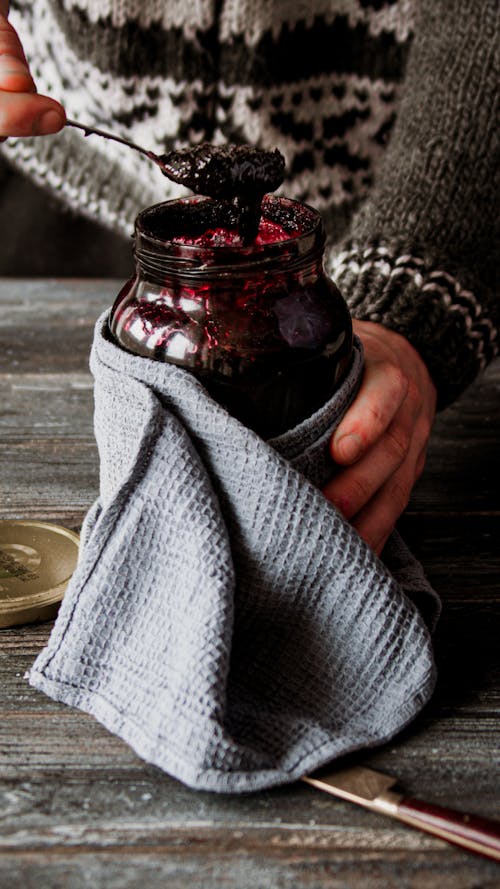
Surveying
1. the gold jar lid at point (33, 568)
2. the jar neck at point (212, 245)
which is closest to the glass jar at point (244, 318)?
the jar neck at point (212, 245)

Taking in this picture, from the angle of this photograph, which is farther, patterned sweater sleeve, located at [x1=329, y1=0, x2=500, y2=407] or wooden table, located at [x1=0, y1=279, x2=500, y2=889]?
patterned sweater sleeve, located at [x1=329, y1=0, x2=500, y2=407]

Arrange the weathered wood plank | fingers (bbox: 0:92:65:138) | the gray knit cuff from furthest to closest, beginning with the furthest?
the gray knit cuff, fingers (bbox: 0:92:65:138), the weathered wood plank

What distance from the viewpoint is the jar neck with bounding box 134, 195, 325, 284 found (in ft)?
1.48

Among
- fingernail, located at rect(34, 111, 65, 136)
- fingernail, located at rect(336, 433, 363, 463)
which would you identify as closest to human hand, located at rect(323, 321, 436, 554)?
fingernail, located at rect(336, 433, 363, 463)

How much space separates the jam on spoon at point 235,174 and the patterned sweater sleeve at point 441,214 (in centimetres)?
22

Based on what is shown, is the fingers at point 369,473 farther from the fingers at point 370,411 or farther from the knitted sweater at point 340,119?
the knitted sweater at point 340,119

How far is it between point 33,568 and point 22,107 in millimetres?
262

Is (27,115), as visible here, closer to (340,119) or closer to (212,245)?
(212,245)

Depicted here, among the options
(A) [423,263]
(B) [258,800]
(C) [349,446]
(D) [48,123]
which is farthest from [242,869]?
(A) [423,263]

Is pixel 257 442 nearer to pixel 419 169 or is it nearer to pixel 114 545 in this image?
pixel 114 545

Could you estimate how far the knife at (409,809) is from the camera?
1.25ft

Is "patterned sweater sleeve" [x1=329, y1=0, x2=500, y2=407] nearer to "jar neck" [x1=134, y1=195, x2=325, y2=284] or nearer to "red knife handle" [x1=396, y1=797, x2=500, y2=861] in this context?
"jar neck" [x1=134, y1=195, x2=325, y2=284]

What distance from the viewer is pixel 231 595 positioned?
1.43ft

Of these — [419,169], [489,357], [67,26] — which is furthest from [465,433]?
[67,26]
